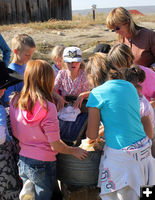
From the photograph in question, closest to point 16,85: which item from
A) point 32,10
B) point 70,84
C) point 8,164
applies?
point 70,84

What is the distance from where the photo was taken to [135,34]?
3.74 meters

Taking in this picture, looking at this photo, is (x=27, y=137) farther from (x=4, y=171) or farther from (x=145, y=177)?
(x=145, y=177)

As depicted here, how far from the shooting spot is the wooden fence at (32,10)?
15227 mm

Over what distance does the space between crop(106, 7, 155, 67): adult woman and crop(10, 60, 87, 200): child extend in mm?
1532

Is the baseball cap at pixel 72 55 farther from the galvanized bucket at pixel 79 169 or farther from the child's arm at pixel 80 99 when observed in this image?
the galvanized bucket at pixel 79 169

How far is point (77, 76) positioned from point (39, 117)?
1.48 metres

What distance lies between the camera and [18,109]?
253 cm

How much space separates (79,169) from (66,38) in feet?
23.4

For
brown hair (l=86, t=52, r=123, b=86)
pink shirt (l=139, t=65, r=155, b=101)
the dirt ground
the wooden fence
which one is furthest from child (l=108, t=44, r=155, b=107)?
the wooden fence

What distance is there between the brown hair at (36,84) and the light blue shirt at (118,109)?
37 centimetres

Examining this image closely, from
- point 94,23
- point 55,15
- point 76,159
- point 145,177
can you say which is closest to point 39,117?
point 76,159

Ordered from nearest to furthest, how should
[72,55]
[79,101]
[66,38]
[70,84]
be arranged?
[79,101] < [72,55] < [70,84] < [66,38]

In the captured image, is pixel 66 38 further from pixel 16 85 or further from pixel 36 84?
pixel 36 84

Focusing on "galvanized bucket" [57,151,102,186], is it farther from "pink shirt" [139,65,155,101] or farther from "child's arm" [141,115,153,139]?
"pink shirt" [139,65,155,101]
